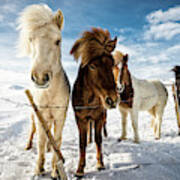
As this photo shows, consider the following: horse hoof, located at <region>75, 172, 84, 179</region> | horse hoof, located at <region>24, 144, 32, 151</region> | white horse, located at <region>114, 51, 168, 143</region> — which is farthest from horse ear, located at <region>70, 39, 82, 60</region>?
horse hoof, located at <region>24, 144, 32, 151</region>

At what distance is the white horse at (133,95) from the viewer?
4164 millimetres

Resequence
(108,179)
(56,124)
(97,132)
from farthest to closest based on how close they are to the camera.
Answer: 1. (97,132)
2. (56,124)
3. (108,179)

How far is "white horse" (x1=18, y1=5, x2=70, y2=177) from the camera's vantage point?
169 cm

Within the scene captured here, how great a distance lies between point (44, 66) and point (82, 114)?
40.2 inches

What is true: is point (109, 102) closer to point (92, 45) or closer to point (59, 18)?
point (92, 45)

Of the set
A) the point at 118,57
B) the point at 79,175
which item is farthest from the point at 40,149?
the point at 118,57

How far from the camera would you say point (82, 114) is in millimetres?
2316

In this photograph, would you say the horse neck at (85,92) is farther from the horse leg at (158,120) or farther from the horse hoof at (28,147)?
the horse leg at (158,120)


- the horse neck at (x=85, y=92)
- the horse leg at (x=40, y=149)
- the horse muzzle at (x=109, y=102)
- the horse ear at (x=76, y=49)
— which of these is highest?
the horse ear at (x=76, y=49)

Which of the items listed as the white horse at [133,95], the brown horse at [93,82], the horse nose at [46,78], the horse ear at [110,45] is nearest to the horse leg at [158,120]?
the white horse at [133,95]

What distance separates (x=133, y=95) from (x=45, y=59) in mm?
3287

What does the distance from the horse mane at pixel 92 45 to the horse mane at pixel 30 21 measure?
0.56 meters

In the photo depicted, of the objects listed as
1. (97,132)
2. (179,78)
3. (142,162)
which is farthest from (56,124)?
(179,78)

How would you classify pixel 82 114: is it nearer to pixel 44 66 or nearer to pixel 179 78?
pixel 44 66
